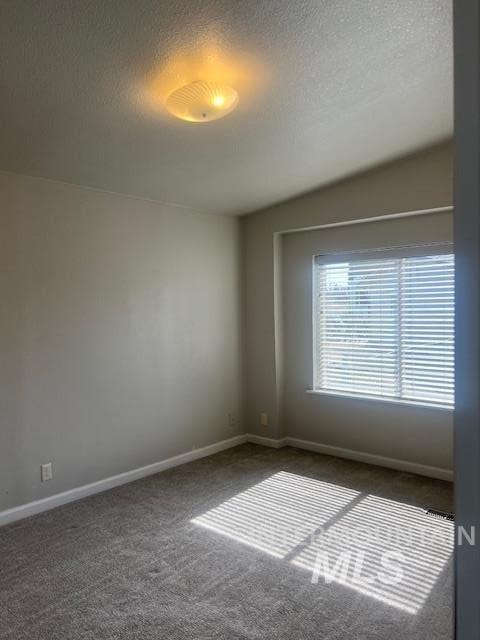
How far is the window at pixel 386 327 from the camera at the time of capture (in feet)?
12.2

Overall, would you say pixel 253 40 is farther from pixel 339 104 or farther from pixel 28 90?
pixel 28 90

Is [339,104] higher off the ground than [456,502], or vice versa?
[339,104]

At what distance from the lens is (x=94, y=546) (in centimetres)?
273

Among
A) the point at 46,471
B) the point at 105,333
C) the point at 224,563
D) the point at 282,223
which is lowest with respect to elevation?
the point at 224,563

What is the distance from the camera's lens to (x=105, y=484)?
3.57 metres

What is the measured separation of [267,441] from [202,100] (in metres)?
Result: 3.43

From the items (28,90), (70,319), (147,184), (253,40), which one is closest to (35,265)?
(70,319)

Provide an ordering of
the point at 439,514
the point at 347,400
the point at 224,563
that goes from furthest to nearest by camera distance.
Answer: the point at 347,400 < the point at 439,514 < the point at 224,563

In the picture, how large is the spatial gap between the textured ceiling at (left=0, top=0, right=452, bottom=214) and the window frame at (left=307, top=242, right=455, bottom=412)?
796 millimetres

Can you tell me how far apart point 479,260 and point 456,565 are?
48 centimetres

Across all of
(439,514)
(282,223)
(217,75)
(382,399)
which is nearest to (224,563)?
(439,514)

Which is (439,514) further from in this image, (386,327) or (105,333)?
(105,333)

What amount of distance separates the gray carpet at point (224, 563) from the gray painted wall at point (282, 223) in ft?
3.47

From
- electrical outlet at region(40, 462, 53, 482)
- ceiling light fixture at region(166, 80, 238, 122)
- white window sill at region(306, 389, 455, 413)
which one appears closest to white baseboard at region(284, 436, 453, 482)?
white window sill at region(306, 389, 455, 413)
